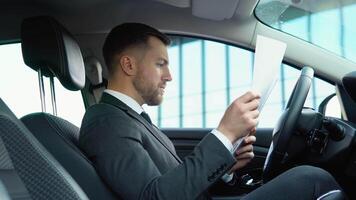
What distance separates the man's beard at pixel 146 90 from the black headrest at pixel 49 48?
0.75 ft

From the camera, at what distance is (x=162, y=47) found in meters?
1.96

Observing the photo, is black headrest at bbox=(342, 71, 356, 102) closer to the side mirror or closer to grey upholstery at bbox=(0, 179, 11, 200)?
the side mirror

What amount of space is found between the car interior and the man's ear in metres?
0.17

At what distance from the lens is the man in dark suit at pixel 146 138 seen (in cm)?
142

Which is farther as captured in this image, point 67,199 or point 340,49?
point 340,49

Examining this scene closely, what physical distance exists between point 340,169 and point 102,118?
2.78 ft

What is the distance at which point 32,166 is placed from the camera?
4.49ft

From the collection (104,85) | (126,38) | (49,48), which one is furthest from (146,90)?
(104,85)

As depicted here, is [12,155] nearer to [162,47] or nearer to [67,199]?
[67,199]

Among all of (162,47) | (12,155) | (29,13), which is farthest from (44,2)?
(12,155)

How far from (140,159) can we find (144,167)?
3 cm

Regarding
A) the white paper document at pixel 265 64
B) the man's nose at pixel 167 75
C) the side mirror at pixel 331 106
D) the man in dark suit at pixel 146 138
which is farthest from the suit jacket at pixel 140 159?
→ the side mirror at pixel 331 106

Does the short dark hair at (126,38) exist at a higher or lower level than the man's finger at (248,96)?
higher

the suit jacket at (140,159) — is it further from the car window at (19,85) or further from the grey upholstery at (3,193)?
the car window at (19,85)
